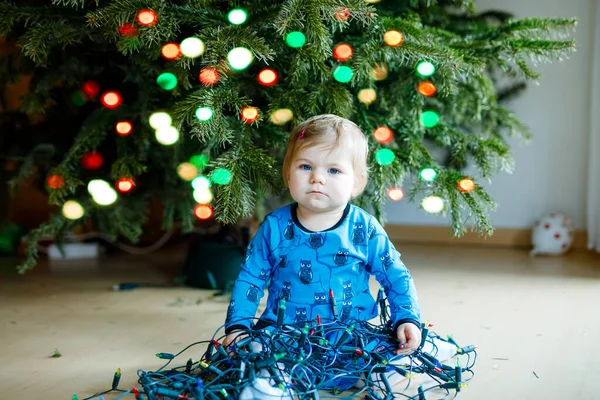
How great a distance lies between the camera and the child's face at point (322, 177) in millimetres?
1188

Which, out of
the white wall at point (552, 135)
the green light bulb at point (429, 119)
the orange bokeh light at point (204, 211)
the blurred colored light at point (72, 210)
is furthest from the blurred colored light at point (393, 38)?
the white wall at point (552, 135)

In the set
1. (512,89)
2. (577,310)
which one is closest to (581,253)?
(512,89)

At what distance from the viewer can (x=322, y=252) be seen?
4.06 ft

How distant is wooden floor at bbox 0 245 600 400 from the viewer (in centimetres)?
121

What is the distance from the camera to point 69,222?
1728 mm

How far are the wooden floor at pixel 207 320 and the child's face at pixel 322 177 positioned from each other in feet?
1.33

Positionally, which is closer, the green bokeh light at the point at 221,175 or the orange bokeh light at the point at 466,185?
the green bokeh light at the point at 221,175

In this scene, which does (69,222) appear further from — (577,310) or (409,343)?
(577,310)

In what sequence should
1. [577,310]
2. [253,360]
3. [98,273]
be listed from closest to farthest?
[253,360] < [577,310] < [98,273]

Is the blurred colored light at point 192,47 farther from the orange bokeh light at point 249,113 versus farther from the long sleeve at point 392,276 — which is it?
the long sleeve at point 392,276

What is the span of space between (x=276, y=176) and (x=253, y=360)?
43 cm

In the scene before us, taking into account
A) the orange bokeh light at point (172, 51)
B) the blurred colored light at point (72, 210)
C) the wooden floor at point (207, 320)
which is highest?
the orange bokeh light at point (172, 51)

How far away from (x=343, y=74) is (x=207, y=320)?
25.8 inches

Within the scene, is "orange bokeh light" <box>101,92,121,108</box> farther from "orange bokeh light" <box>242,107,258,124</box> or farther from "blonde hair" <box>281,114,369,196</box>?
"blonde hair" <box>281,114,369,196</box>
